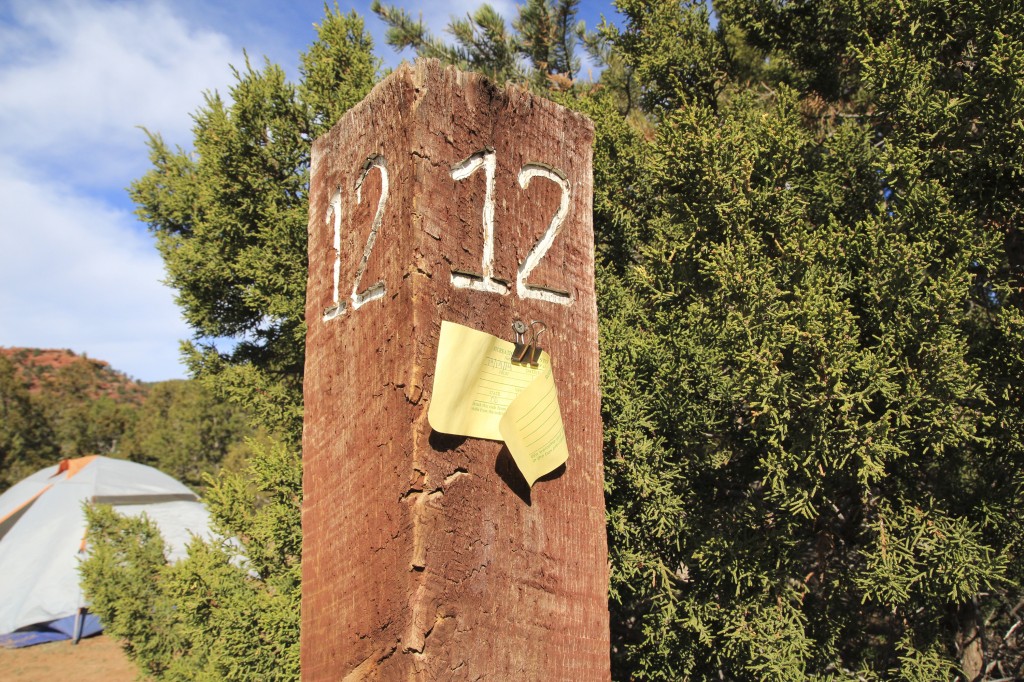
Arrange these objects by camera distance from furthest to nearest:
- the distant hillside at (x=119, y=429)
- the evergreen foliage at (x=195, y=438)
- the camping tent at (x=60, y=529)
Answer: the distant hillside at (x=119, y=429) → the evergreen foliage at (x=195, y=438) → the camping tent at (x=60, y=529)

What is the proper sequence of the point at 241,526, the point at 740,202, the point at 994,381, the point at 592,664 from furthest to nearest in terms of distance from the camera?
the point at 241,526 < the point at 740,202 < the point at 994,381 < the point at 592,664

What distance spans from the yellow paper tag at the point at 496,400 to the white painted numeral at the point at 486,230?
0.10 meters

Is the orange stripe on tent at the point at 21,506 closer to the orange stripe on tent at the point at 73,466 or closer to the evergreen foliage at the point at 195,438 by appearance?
the orange stripe on tent at the point at 73,466

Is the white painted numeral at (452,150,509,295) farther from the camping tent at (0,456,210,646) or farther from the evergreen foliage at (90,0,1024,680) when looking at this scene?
the camping tent at (0,456,210,646)

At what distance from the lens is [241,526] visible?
16.5ft

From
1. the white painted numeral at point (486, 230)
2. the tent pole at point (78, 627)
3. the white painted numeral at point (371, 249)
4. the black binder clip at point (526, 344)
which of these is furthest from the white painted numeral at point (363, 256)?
the tent pole at point (78, 627)

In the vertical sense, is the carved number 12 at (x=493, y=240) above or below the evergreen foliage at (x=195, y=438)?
below

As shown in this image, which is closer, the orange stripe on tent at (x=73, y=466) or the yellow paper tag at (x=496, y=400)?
the yellow paper tag at (x=496, y=400)

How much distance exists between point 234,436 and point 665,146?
18.4 meters

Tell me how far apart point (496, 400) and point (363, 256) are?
0.41m

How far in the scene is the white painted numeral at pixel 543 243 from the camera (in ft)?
4.56

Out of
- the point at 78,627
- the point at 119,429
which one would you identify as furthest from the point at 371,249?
the point at 119,429

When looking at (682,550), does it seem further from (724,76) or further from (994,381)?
(724,76)

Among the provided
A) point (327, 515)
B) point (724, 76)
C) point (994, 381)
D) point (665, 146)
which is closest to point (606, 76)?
point (724, 76)
